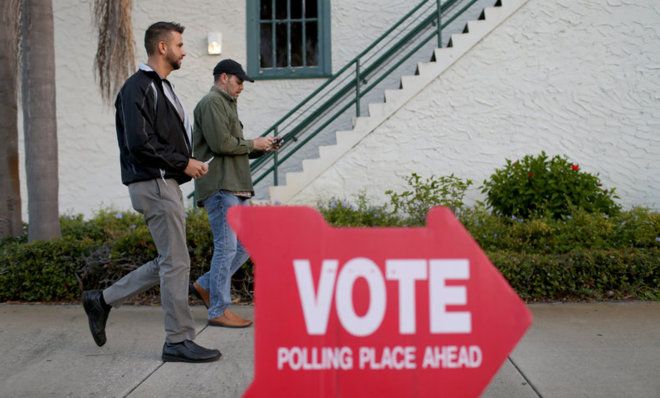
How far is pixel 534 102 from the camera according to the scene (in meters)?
8.52

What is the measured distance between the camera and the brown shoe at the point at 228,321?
17.7 ft

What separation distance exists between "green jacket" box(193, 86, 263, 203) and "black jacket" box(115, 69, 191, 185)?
2.02ft

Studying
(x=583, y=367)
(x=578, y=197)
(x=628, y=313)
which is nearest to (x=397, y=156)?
(x=578, y=197)

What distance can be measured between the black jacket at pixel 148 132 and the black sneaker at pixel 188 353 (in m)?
1.05

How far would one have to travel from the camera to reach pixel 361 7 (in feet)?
32.9

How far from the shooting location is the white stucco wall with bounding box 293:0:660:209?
8.43 meters

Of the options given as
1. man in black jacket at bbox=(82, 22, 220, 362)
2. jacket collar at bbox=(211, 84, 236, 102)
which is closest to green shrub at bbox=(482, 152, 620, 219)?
jacket collar at bbox=(211, 84, 236, 102)

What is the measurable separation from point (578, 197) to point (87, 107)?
669 cm

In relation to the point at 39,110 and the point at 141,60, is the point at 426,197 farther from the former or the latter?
→ the point at 141,60

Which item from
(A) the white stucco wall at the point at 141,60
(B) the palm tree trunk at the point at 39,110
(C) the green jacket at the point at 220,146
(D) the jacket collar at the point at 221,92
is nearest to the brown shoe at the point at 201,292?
(C) the green jacket at the point at 220,146

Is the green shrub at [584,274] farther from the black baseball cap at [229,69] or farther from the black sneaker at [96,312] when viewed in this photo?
the black sneaker at [96,312]

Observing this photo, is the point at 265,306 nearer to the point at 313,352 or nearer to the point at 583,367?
the point at 313,352

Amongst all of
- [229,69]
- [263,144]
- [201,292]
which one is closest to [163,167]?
[263,144]

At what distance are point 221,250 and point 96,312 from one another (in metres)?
0.97
